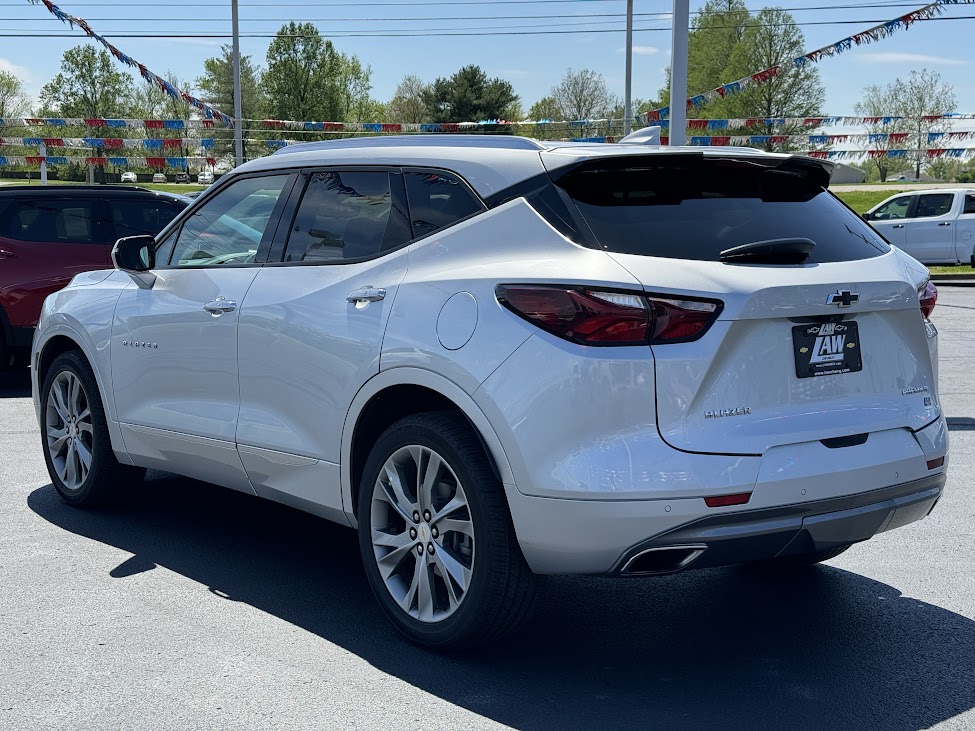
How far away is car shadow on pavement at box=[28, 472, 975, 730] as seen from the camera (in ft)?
12.0

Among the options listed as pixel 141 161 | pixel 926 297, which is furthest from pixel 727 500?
pixel 141 161

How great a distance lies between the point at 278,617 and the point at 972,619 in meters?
2.67

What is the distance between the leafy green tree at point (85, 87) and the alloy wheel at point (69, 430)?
82533mm

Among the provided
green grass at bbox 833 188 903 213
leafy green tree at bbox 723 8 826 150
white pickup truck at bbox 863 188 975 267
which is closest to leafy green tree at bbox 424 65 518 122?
leafy green tree at bbox 723 8 826 150

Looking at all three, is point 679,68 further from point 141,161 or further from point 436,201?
point 141,161

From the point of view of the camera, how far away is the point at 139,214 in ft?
37.6

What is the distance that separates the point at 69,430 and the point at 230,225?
1.69m

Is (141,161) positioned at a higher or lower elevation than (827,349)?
higher

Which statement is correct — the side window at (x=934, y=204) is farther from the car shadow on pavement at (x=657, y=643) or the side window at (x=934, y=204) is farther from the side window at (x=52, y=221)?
the car shadow on pavement at (x=657, y=643)

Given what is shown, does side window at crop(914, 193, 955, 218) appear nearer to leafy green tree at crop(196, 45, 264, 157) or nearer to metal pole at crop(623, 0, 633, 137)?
metal pole at crop(623, 0, 633, 137)

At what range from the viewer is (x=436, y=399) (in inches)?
161

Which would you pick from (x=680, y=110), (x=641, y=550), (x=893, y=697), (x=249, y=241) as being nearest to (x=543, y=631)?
(x=641, y=550)

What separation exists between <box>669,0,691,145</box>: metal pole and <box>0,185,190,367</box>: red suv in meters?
5.64

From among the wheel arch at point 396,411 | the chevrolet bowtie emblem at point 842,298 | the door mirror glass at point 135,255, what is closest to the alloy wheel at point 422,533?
the wheel arch at point 396,411
